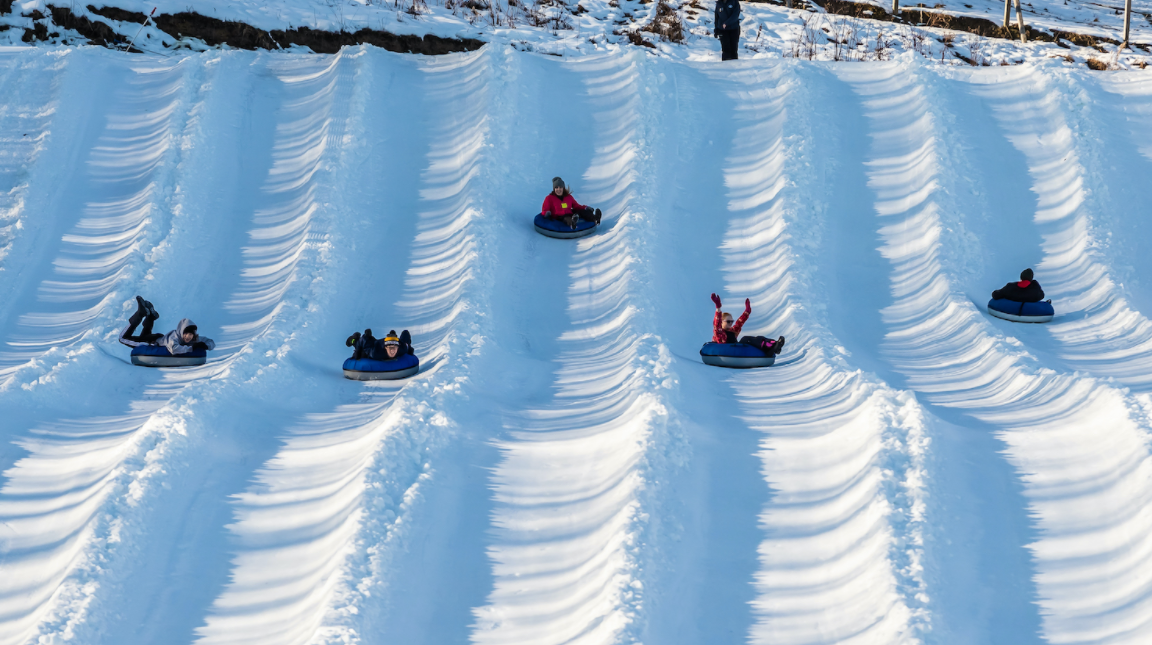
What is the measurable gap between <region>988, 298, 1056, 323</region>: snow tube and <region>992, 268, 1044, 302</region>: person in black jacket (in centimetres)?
5

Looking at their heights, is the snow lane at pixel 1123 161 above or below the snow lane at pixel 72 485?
above

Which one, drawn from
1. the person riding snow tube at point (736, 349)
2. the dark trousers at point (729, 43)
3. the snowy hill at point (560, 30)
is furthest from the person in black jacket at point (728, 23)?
the person riding snow tube at point (736, 349)

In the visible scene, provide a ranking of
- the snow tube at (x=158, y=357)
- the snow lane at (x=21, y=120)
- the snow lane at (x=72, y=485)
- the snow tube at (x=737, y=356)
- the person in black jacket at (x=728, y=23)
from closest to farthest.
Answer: the snow lane at (x=72, y=485)
the snow tube at (x=737, y=356)
the snow tube at (x=158, y=357)
the snow lane at (x=21, y=120)
the person in black jacket at (x=728, y=23)

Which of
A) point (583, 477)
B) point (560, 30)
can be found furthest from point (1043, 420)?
point (560, 30)

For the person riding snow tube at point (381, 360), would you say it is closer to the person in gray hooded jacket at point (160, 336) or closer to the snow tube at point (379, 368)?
the snow tube at point (379, 368)

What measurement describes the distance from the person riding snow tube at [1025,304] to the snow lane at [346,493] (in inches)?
189

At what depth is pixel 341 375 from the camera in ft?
25.8

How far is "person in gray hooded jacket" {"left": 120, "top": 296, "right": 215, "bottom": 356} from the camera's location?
7852 mm

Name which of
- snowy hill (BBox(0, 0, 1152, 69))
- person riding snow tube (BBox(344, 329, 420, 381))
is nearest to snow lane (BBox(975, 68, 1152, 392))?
snowy hill (BBox(0, 0, 1152, 69))

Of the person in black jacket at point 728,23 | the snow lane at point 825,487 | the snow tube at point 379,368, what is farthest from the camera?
the person in black jacket at point 728,23

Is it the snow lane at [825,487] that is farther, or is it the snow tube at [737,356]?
the snow tube at [737,356]

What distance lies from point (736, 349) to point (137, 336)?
5.11m

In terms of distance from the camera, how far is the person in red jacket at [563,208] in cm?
1004

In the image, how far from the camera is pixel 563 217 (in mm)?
10031
